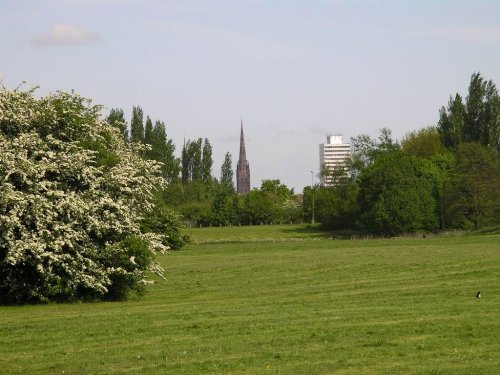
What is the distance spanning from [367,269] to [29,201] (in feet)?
58.9


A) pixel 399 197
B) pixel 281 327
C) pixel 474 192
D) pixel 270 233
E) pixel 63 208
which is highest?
pixel 474 192

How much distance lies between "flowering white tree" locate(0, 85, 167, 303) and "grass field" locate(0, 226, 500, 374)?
110 centimetres

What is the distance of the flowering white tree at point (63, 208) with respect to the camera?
32.3 metres

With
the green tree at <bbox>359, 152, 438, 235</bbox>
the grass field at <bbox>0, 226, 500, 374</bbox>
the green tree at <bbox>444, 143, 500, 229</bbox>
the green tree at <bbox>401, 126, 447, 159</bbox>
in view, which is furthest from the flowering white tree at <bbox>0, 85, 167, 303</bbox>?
the green tree at <bbox>401, 126, 447, 159</bbox>

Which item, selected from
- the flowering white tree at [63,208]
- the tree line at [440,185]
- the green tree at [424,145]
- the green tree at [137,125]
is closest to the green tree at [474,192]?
the tree line at [440,185]

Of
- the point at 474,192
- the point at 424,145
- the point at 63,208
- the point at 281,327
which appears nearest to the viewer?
the point at 281,327

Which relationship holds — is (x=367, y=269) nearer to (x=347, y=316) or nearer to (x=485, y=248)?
(x=485, y=248)

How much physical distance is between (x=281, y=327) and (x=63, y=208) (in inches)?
485

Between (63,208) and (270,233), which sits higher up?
(63,208)

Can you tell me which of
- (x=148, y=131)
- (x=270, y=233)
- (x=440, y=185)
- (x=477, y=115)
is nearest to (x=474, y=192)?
(x=440, y=185)

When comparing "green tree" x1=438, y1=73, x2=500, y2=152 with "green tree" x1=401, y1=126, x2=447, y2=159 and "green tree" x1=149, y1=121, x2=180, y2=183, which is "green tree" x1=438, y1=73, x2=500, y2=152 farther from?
"green tree" x1=149, y1=121, x2=180, y2=183

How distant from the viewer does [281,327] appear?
23484mm

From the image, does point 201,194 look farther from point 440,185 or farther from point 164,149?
point 440,185

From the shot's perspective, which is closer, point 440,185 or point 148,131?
point 440,185
